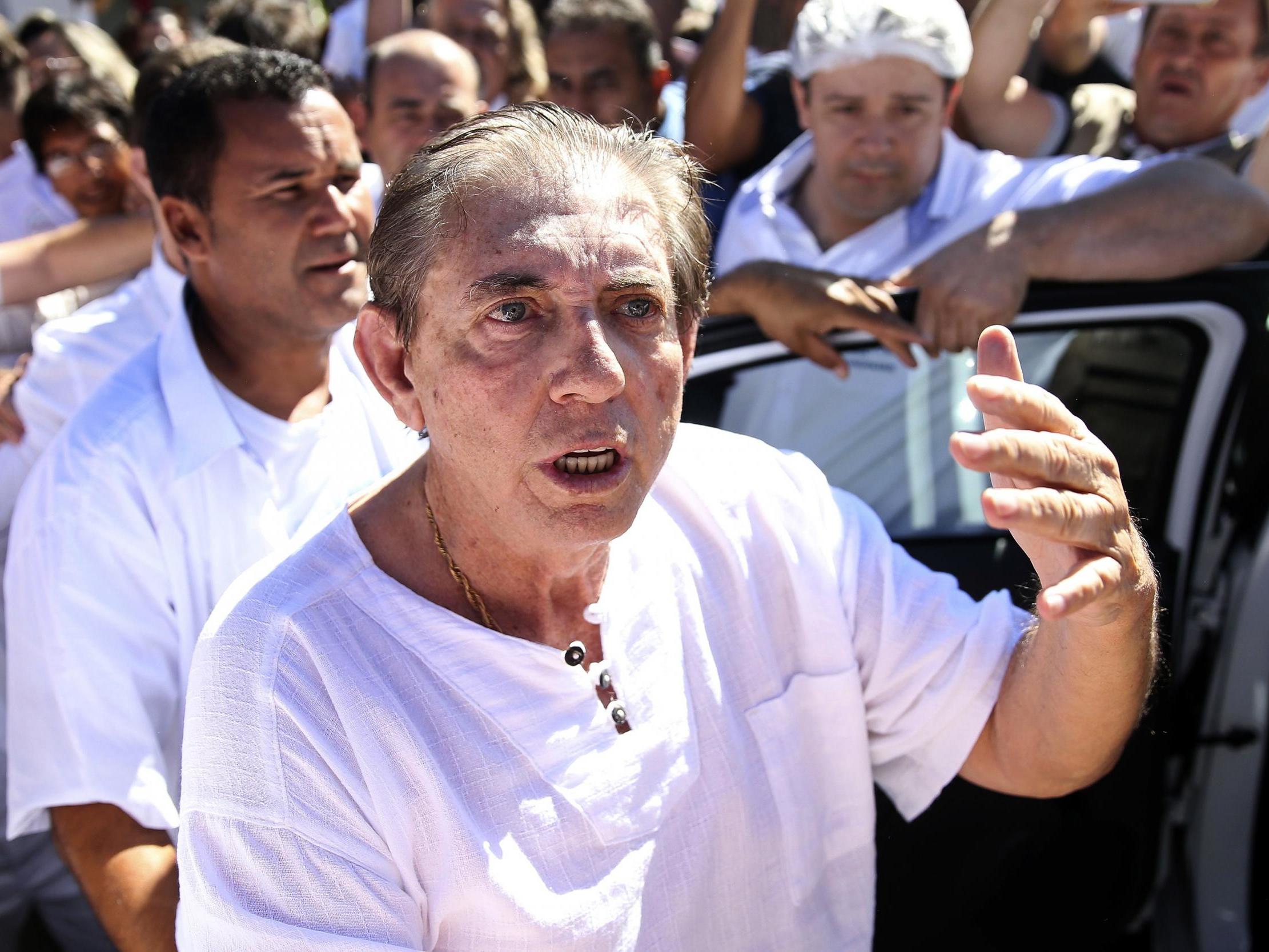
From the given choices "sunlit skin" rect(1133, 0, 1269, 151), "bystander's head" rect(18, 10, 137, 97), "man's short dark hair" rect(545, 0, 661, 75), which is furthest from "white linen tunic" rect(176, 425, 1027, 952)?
"bystander's head" rect(18, 10, 137, 97)

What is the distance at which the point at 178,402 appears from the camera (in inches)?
84.3

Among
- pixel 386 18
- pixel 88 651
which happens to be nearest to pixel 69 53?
pixel 386 18

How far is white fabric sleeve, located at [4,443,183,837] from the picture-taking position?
1867mm

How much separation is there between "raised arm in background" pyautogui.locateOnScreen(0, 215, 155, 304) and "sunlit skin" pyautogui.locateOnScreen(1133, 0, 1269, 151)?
8.98 feet

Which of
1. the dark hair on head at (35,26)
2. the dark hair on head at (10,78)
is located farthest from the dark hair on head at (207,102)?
the dark hair on head at (35,26)

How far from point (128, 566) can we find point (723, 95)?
216 cm

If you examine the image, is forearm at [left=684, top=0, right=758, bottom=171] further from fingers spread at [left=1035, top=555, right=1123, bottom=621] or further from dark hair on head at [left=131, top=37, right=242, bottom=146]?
fingers spread at [left=1035, top=555, right=1123, bottom=621]

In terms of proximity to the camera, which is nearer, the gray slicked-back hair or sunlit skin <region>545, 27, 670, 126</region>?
the gray slicked-back hair

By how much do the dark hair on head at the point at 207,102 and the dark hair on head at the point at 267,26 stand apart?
2.04 meters

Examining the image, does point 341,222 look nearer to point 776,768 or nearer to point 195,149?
point 195,149

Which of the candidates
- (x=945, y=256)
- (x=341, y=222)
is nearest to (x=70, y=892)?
(x=341, y=222)

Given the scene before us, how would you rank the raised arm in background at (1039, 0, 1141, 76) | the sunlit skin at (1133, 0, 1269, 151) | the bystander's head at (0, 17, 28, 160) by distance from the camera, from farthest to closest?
1. the bystander's head at (0, 17, 28, 160)
2. the raised arm in background at (1039, 0, 1141, 76)
3. the sunlit skin at (1133, 0, 1269, 151)

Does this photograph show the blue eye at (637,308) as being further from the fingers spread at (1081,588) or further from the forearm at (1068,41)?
the forearm at (1068,41)

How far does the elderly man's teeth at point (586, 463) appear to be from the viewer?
5.09 feet
